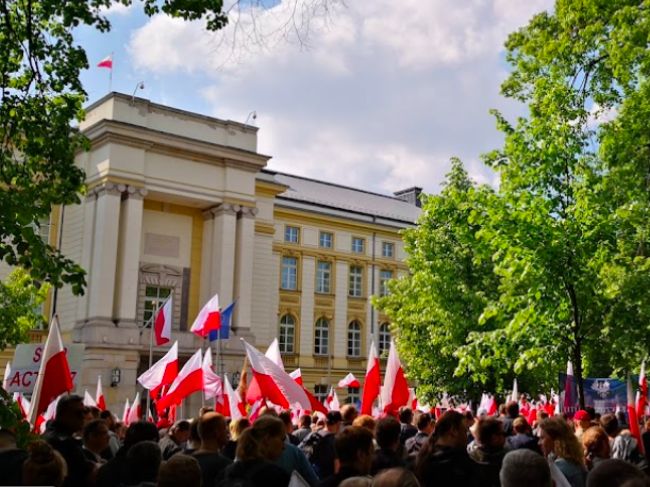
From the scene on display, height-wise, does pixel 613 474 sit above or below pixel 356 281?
below

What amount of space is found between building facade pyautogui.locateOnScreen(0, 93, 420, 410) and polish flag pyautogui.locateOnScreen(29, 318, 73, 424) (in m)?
23.8

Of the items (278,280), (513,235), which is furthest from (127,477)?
(278,280)

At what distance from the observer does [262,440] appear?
5.21 meters

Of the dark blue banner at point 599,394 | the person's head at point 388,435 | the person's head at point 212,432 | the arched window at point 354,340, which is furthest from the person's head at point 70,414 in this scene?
the arched window at point 354,340

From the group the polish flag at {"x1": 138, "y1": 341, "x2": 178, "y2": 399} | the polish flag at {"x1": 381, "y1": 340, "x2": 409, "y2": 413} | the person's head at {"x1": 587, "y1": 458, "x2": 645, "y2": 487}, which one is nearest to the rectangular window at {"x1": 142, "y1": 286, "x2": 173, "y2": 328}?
the polish flag at {"x1": 138, "y1": 341, "x2": 178, "y2": 399}

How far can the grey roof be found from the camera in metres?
48.8

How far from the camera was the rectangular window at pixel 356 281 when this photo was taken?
49.3 meters

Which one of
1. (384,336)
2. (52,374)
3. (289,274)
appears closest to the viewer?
(52,374)

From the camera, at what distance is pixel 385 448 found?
607 cm

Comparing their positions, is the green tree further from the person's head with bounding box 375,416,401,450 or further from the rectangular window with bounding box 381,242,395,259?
the person's head with bounding box 375,416,401,450

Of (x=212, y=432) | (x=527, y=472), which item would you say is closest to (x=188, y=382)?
(x=212, y=432)

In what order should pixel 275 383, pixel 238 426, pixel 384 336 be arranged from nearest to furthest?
pixel 238 426 < pixel 275 383 < pixel 384 336

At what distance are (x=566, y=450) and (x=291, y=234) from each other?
135 ft

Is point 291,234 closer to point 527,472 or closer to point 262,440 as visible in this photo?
point 262,440
